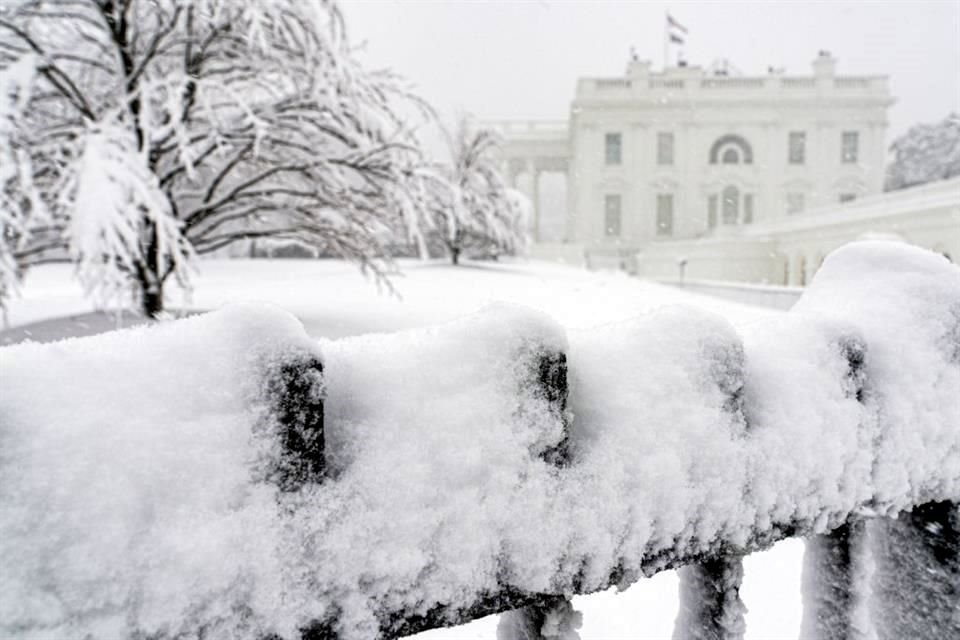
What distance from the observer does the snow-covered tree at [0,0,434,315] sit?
5504mm

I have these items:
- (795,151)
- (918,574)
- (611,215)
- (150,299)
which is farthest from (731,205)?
(918,574)

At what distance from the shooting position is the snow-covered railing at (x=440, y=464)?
64 cm

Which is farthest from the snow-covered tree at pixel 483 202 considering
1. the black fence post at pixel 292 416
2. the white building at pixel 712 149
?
the white building at pixel 712 149

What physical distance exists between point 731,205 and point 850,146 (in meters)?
9.46

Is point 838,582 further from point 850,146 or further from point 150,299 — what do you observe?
point 850,146

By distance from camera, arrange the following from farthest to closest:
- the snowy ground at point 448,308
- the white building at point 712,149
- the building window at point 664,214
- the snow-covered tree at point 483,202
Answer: the building window at point 664,214 < the white building at point 712,149 < the snow-covered tree at point 483,202 < the snowy ground at point 448,308

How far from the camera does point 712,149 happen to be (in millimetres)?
46688

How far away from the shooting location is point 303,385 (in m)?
0.72

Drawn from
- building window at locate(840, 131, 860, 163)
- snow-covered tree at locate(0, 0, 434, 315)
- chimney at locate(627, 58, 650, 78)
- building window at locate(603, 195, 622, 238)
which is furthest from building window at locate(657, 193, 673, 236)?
snow-covered tree at locate(0, 0, 434, 315)

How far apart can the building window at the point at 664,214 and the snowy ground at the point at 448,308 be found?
99.5ft

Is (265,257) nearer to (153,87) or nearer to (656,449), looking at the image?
(153,87)

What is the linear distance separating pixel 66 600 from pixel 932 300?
1.56 m

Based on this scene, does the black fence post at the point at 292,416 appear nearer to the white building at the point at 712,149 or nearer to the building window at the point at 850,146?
the white building at the point at 712,149

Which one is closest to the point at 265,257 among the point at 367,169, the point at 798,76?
the point at 367,169
